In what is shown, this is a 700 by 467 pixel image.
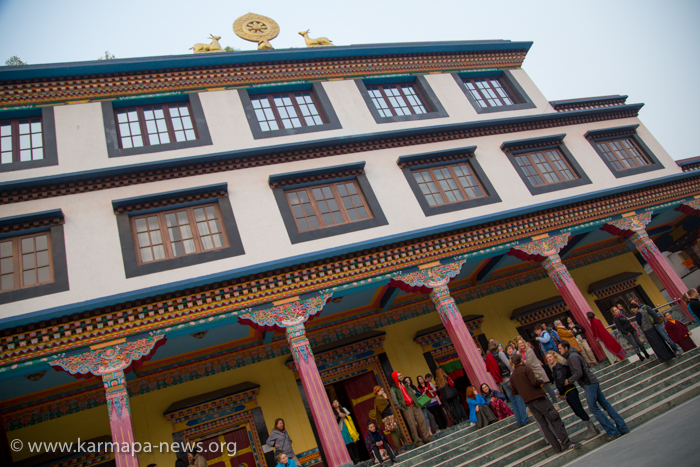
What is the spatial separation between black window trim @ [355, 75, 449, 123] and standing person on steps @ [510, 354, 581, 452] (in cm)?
892

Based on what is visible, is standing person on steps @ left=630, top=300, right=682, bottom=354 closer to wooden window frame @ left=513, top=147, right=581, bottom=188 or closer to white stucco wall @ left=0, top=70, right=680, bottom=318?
white stucco wall @ left=0, top=70, right=680, bottom=318

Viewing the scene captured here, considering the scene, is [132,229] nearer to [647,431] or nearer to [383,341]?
[383,341]

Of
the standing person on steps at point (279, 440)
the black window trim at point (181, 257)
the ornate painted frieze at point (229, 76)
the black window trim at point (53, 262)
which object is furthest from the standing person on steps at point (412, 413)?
the ornate painted frieze at point (229, 76)

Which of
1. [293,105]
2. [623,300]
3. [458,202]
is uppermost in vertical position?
[293,105]

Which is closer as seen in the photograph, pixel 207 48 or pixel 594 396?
pixel 594 396

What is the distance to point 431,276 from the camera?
10891 millimetres

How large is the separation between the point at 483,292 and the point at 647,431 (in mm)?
8671

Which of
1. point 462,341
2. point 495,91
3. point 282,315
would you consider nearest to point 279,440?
point 282,315

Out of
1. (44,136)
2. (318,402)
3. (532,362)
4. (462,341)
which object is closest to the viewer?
(532,362)

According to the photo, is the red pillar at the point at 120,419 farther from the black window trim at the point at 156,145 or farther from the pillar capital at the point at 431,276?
the pillar capital at the point at 431,276

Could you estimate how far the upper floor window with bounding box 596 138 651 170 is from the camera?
49.5 feet

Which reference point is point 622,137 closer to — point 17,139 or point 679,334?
point 679,334

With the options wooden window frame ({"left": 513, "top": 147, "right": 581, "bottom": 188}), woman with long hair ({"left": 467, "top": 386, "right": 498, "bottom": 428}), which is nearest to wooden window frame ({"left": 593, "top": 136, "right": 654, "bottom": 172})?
wooden window frame ({"left": 513, "top": 147, "right": 581, "bottom": 188})

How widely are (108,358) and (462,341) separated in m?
7.53
